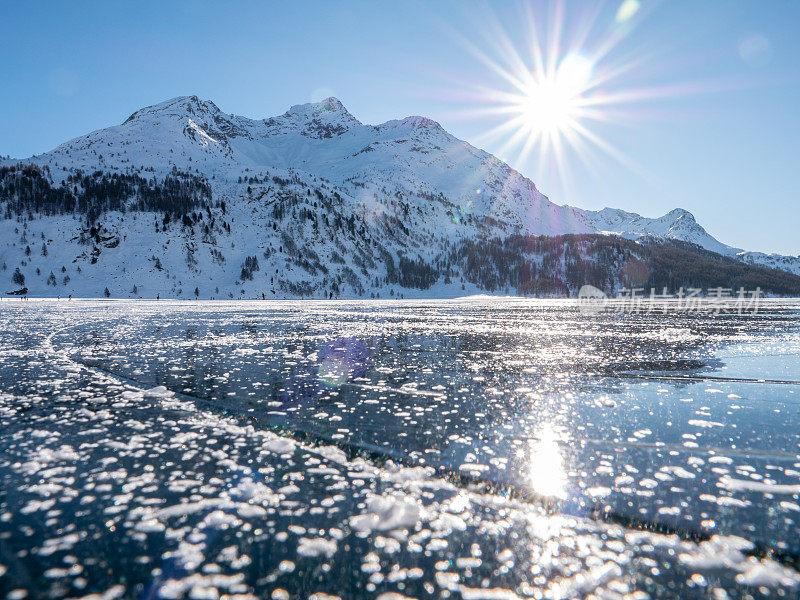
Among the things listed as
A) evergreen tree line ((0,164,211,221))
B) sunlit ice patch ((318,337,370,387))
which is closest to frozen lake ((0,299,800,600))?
sunlit ice patch ((318,337,370,387))

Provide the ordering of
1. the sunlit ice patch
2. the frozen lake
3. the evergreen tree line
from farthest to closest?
the evergreen tree line → the sunlit ice patch → the frozen lake

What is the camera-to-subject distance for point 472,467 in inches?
242

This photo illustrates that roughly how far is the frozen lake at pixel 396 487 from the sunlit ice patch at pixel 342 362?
282mm

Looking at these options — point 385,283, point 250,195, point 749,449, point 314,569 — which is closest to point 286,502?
point 314,569

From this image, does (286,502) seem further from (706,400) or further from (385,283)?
(385,283)

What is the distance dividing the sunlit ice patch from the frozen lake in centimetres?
Answer: 28

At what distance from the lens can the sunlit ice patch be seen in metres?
12.5

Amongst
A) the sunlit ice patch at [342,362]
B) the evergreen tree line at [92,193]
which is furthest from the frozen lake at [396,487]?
the evergreen tree line at [92,193]

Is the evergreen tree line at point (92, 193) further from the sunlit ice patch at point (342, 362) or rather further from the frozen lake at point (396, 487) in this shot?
the frozen lake at point (396, 487)

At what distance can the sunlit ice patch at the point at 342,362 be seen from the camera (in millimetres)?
12541

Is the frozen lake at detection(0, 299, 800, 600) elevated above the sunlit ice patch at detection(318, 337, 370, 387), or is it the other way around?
the frozen lake at detection(0, 299, 800, 600)

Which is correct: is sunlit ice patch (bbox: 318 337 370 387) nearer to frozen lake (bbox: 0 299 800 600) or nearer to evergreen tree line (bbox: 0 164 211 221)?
frozen lake (bbox: 0 299 800 600)

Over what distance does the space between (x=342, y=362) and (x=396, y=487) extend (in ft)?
32.6

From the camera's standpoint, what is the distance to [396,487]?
5.50 meters
